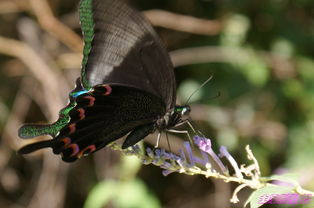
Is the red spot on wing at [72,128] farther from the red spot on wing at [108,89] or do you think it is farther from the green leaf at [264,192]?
the green leaf at [264,192]

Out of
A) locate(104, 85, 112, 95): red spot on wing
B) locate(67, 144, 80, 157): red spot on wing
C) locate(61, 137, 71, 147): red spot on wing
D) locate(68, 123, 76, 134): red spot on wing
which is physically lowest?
locate(67, 144, 80, 157): red spot on wing

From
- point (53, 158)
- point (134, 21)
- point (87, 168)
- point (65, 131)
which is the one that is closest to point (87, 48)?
point (134, 21)

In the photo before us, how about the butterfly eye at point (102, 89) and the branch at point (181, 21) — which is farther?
the branch at point (181, 21)

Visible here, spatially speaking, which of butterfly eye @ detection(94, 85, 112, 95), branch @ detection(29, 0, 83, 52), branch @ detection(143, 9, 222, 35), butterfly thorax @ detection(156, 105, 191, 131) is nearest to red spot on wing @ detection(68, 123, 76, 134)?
butterfly eye @ detection(94, 85, 112, 95)

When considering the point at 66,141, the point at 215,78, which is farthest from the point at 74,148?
the point at 215,78

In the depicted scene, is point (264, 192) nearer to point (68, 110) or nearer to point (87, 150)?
point (87, 150)

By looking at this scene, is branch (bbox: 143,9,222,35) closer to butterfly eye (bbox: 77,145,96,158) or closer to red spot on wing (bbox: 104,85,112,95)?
red spot on wing (bbox: 104,85,112,95)

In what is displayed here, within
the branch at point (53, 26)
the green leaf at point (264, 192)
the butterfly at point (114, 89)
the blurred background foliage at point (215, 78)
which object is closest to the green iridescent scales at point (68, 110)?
the butterfly at point (114, 89)

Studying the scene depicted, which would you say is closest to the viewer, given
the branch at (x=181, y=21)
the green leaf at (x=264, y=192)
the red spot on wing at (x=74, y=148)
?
the green leaf at (x=264, y=192)
